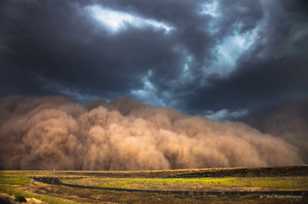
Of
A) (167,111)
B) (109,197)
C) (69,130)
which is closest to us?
(109,197)

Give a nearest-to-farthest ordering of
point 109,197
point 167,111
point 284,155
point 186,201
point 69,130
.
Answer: point 186,201, point 109,197, point 284,155, point 69,130, point 167,111

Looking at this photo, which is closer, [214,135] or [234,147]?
[234,147]

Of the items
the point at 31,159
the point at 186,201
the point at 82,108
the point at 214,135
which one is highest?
the point at 82,108

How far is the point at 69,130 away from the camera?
120 m

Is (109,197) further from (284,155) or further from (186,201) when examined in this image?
(284,155)

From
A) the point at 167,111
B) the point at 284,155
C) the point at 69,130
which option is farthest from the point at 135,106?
the point at 284,155

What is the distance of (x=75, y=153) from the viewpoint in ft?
397

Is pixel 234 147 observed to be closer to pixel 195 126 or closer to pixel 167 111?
pixel 195 126

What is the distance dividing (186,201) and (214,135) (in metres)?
102

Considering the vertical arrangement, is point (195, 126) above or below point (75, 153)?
above

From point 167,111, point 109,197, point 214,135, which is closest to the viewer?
point 109,197

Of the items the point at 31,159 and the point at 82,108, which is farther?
the point at 82,108

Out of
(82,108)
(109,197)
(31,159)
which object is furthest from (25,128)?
A: (109,197)

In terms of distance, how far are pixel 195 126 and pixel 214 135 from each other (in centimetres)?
1743
